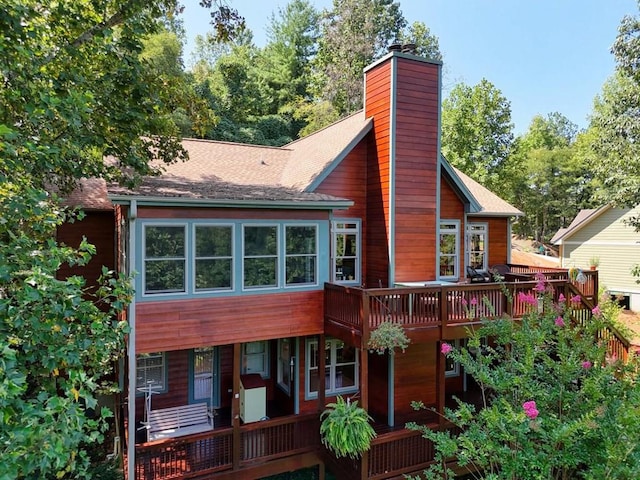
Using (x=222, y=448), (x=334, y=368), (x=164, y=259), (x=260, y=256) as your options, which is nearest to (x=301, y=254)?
(x=260, y=256)

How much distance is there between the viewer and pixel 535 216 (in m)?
47.8

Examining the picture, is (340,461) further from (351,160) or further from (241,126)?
(241,126)

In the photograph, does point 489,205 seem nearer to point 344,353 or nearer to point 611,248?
point 344,353

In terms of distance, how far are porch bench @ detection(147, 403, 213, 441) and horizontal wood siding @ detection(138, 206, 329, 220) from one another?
5.00 m

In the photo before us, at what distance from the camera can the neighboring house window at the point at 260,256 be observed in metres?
8.91

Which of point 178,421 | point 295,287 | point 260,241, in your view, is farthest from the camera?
point 178,421

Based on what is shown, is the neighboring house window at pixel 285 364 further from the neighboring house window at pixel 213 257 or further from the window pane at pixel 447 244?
the window pane at pixel 447 244

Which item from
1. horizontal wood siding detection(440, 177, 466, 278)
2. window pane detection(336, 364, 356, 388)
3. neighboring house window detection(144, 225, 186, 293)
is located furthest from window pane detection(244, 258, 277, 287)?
horizontal wood siding detection(440, 177, 466, 278)

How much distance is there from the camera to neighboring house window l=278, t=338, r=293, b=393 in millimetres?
11203

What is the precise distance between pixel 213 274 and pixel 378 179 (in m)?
5.35

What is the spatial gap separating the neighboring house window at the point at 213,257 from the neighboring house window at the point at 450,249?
6985 millimetres

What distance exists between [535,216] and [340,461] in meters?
47.2

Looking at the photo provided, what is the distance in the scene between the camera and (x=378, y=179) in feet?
37.1

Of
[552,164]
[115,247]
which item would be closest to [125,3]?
[115,247]
